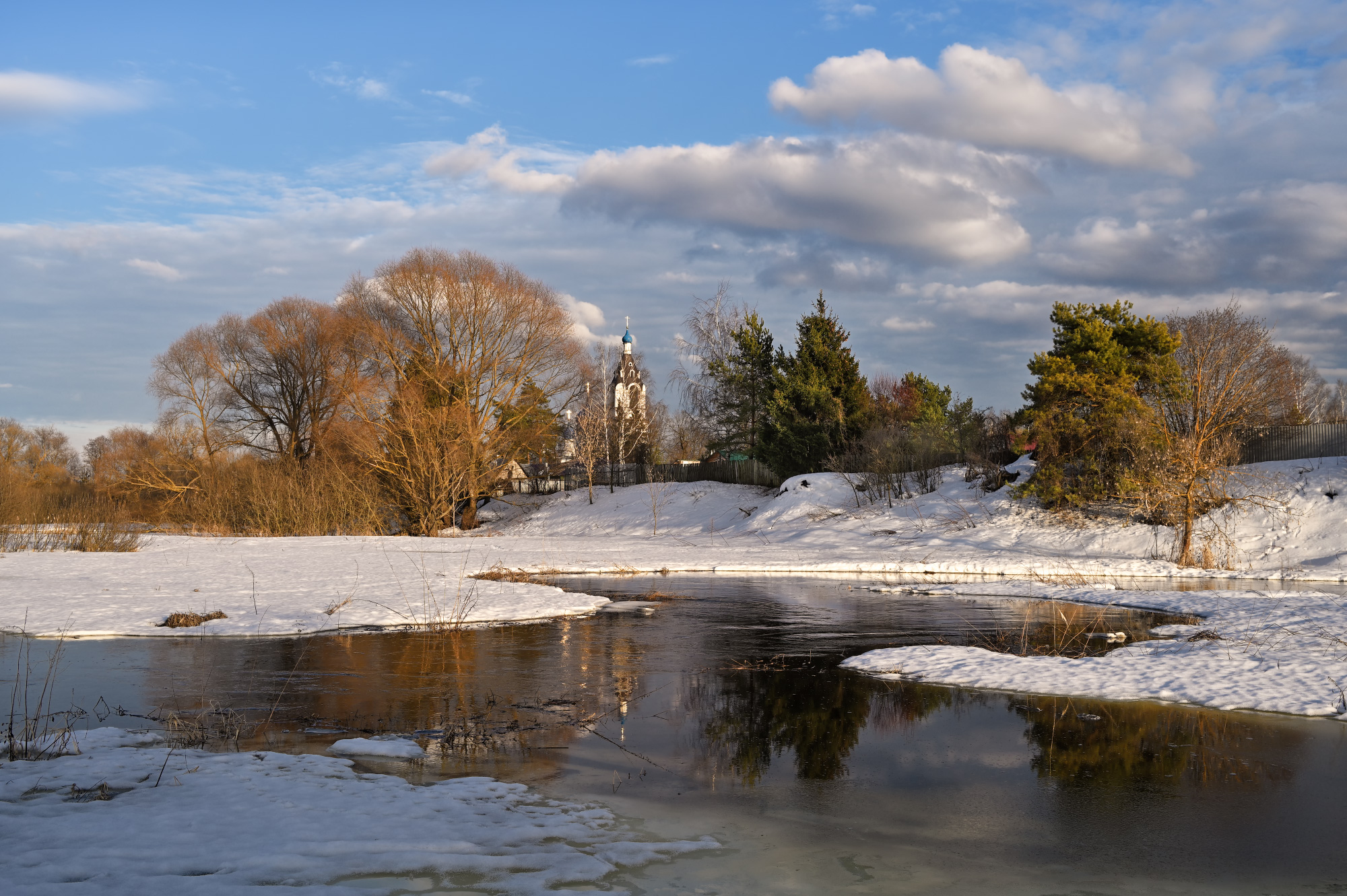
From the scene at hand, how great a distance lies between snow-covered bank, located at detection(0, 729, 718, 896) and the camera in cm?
465

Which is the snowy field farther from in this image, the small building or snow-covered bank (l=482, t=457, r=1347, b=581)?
the small building

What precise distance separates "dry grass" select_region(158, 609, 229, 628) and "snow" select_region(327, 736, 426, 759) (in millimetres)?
7366

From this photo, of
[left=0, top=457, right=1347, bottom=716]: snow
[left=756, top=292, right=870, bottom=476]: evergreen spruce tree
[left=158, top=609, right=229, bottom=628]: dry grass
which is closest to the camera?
[left=0, top=457, right=1347, bottom=716]: snow

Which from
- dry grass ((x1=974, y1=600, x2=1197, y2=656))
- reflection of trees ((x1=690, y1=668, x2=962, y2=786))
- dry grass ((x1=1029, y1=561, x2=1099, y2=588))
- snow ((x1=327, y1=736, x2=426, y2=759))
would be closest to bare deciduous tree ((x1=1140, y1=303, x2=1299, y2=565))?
dry grass ((x1=1029, y1=561, x2=1099, y2=588))

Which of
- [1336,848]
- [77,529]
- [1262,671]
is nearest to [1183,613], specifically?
[1262,671]

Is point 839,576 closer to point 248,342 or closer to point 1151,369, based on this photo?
point 1151,369

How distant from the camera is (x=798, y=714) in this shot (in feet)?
28.3

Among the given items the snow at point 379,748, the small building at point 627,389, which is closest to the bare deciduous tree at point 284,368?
the small building at point 627,389

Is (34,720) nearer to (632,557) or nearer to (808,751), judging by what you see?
(808,751)

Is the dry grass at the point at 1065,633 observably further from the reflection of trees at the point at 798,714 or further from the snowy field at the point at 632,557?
the snowy field at the point at 632,557

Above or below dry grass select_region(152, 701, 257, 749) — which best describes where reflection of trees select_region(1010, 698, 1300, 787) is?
below

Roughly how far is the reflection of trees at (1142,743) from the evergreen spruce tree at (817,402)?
32039 mm

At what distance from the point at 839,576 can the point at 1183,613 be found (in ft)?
30.1

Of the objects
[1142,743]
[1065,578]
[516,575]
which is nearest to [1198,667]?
[1142,743]
